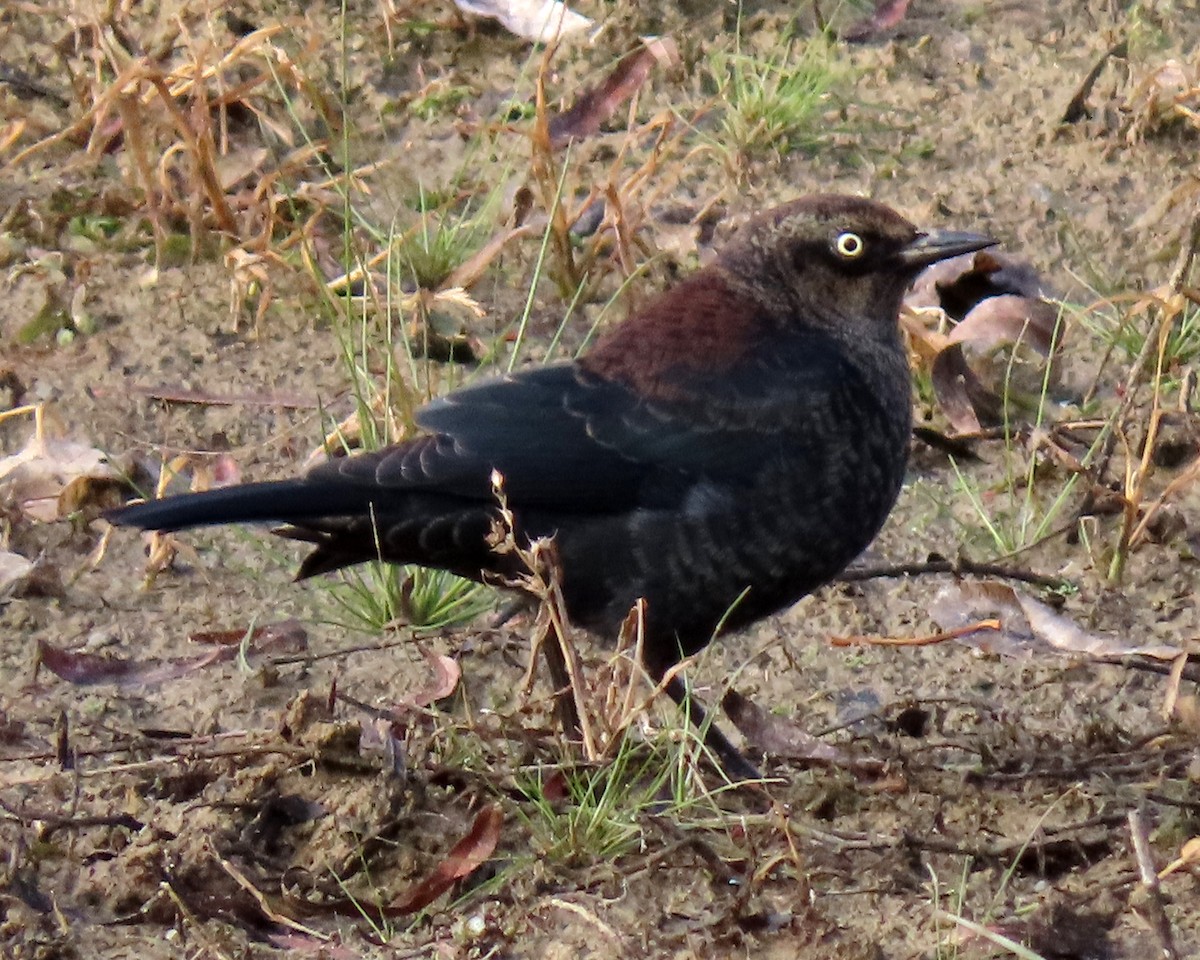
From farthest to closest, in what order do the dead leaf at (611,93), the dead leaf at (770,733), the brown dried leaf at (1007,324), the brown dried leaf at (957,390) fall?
the dead leaf at (611,93)
the brown dried leaf at (1007,324)
the brown dried leaf at (957,390)
the dead leaf at (770,733)

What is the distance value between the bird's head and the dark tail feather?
3.89 ft

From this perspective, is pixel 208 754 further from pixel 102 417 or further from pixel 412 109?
pixel 412 109

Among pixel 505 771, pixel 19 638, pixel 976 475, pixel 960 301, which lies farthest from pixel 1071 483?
pixel 19 638

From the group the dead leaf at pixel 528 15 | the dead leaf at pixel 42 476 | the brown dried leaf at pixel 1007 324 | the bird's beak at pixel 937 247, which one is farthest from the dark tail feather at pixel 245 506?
the dead leaf at pixel 528 15

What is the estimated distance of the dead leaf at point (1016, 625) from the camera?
177 inches

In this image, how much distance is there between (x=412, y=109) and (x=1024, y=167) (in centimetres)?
191

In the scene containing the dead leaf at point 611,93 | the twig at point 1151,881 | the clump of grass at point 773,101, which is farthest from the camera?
the dead leaf at point 611,93

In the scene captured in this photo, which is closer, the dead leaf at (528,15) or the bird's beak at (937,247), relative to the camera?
the bird's beak at (937,247)

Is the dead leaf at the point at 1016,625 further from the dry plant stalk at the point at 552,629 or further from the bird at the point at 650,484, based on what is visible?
the dry plant stalk at the point at 552,629

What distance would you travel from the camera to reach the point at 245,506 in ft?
12.5

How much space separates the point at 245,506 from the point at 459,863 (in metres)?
0.79

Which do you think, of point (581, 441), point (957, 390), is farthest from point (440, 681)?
point (957, 390)

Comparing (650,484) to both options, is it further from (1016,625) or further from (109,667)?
(109,667)

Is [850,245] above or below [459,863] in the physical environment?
above
